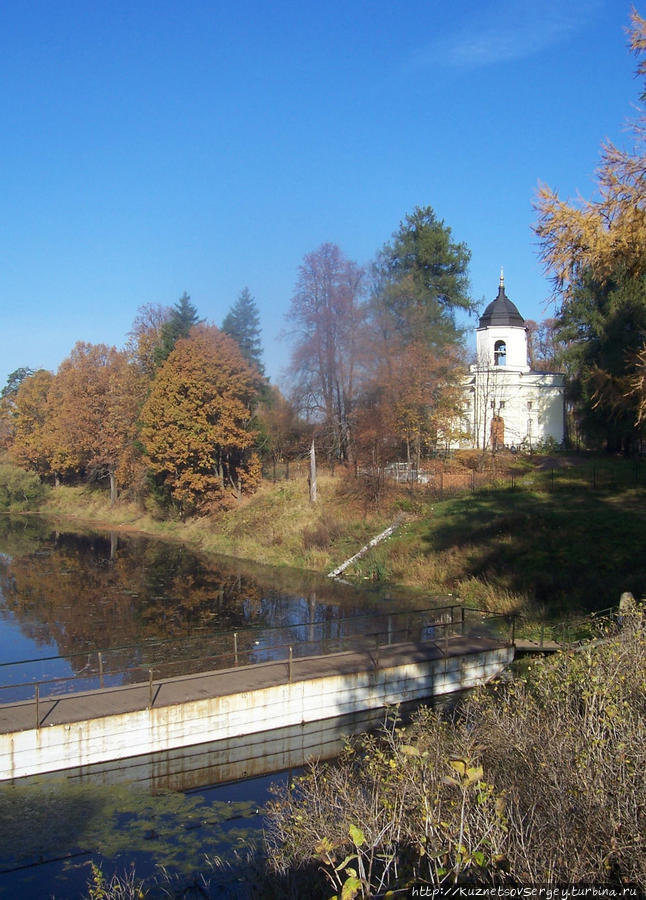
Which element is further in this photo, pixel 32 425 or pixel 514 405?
pixel 32 425

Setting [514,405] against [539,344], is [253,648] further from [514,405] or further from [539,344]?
[539,344]

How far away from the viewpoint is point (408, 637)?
1806 centimetres

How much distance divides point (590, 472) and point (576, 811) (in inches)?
1311

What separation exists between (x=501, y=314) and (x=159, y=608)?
3506 centimetres

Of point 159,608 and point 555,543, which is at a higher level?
point 555,543

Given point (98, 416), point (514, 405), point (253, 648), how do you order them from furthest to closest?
point (98, 416), point (514, 405), point (253, 648)

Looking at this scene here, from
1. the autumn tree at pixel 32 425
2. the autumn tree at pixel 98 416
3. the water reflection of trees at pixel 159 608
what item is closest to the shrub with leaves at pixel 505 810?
the water reflection of trees at pixel 159 608

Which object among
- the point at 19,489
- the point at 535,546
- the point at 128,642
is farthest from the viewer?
the point at 19,489

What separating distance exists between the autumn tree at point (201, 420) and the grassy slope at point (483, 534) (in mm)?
1870

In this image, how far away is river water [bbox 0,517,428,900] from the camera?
32.7 feet

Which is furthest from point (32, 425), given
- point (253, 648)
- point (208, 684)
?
point (208, 684)

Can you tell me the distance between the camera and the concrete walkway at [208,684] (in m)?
12.5

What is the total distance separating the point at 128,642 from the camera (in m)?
20.3

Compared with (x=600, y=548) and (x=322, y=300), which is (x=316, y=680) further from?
(x=322, y=300)
